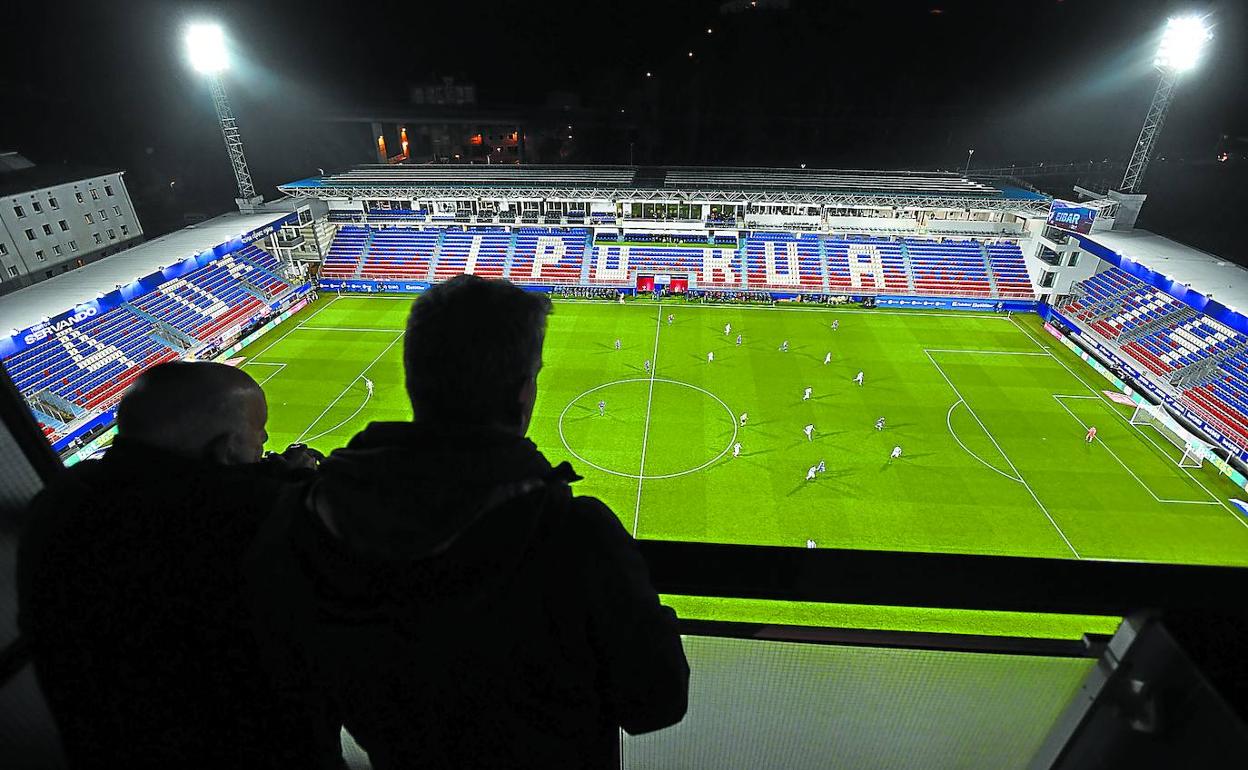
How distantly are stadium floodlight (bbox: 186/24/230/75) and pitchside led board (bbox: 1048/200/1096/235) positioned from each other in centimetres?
5074

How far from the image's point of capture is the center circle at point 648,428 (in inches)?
812

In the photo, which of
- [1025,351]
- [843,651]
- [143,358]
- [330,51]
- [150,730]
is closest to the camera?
[150,730]

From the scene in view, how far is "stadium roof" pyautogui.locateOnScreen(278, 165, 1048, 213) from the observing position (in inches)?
1492

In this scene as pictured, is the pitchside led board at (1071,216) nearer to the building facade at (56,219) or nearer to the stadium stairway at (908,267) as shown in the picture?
the stadium stairway at (908,267)

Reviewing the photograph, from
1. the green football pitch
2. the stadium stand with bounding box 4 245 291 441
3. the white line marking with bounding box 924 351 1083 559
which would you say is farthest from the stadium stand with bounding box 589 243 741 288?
the stadium stand with bounding box 4 245 291 441

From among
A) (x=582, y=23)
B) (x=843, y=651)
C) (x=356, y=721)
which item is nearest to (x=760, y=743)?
(x=843, y=651)

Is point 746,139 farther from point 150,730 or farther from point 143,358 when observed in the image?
point 150,730

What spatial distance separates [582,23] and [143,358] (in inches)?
1585

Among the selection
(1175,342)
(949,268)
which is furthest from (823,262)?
(1175,342)

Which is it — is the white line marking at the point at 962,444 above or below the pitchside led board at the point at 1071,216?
below

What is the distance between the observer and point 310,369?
27.5m

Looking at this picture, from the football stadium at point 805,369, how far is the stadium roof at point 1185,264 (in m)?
0.23

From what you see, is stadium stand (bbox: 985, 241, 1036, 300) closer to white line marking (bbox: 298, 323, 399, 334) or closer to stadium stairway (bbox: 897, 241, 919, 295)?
stadium stairway (bbox: 897, 241, 919, 295)

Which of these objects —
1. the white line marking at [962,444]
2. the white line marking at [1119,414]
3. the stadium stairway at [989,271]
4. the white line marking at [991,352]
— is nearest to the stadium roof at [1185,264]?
the stadium stairway at [989,271]
